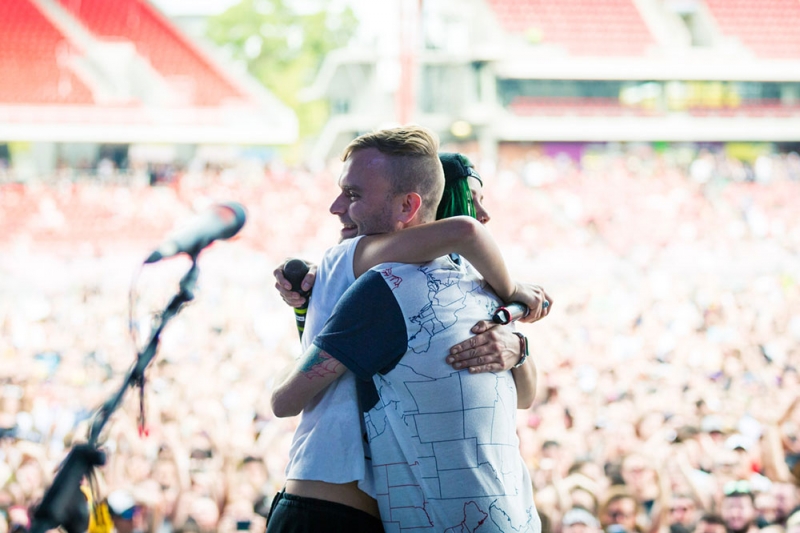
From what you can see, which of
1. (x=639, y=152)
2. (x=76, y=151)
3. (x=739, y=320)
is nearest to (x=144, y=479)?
(x=739, y=320)

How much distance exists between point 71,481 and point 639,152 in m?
16.8

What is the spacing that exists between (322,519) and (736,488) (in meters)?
2.89

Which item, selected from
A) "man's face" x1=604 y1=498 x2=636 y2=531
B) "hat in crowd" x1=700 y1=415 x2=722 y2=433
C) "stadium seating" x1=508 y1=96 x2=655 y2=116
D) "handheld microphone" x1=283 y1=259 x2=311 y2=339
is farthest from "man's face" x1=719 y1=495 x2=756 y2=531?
"stadium seating" x1=508 y1=96 x2=655 y2=116

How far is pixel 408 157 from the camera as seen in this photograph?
1163mm

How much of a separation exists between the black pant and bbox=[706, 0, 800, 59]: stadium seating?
19442mm

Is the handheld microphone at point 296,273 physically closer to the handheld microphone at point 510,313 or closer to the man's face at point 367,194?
the man's face at point 367,194

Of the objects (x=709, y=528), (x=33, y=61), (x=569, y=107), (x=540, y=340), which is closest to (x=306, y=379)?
(x=709, y=528)

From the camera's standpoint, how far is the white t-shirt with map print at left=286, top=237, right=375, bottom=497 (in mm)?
1134

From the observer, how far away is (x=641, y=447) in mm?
4578

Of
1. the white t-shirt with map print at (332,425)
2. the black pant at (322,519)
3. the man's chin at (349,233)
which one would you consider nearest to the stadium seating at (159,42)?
the man's chin at (349,233)

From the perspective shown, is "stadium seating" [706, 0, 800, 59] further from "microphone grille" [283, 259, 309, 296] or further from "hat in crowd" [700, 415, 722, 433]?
"microphone grille" [283, 259, 309, 296]

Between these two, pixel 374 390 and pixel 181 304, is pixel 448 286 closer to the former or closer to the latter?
pixel 374 390

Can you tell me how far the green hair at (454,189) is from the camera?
1.31 metres

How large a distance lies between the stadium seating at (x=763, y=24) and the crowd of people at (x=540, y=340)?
3036 millimetres
